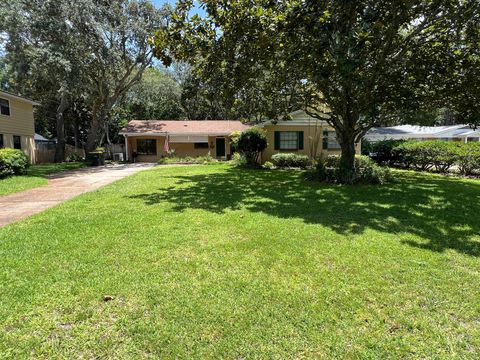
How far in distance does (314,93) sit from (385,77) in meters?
3.19

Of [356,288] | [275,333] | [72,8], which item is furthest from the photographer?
[72,8]

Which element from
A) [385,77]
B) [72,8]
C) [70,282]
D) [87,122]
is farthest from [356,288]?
[87,122]

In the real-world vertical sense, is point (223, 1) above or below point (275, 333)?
above

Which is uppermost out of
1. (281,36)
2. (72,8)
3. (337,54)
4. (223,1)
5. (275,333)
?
(72,8)

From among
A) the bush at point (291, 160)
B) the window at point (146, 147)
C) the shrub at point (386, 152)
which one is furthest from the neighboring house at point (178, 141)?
the shrub at point (386, 152)

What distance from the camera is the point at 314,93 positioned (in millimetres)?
13414

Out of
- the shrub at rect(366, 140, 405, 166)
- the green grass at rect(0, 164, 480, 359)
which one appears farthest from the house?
the green grass at rect(0, 164, 480, 359)

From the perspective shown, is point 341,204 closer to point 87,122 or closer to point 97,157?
point 97,157

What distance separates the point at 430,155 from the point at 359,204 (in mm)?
12495

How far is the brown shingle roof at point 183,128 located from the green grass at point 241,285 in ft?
66.4

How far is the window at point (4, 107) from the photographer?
62.1 feet

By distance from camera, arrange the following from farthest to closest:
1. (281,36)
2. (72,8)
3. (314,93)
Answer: (72,8) < (314,93) < (281,36)

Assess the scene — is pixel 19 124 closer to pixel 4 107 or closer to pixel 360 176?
pixel 4 107

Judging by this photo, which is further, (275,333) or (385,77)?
(385,77)
